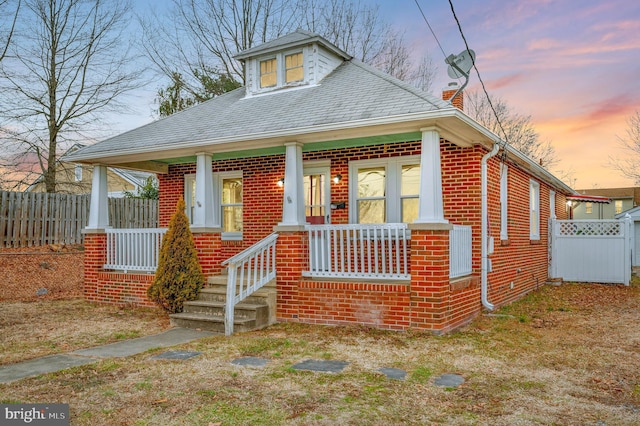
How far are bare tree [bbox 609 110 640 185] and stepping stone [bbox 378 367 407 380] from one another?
2918 cm

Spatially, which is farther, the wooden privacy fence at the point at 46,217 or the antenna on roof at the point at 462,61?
the wooden privacy fence at the point at 46,217

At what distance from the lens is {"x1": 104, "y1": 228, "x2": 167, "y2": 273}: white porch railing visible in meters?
10.4

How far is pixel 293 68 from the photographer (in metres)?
11.2

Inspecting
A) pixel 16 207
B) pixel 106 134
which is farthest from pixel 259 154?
pixel 106 134

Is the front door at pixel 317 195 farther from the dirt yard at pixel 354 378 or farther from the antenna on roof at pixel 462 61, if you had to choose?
the antenna on roof at pixel 462 61

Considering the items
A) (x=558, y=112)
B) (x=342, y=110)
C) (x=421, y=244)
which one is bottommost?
(x=421, y=244)

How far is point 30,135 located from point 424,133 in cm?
1656

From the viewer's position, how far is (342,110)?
8406 millimetres

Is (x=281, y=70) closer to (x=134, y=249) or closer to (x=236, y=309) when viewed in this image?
(x=134, y=249)

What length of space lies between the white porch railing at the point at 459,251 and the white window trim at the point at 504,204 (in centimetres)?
180

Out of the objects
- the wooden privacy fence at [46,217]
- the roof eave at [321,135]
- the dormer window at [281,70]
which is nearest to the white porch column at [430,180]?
the roof eave at [321,135]

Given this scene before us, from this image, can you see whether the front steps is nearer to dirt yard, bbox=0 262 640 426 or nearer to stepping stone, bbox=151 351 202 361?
dirt yard, bbox=0 262 640 426

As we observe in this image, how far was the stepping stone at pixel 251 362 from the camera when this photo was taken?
5.79 m

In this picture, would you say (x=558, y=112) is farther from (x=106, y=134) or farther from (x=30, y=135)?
(x=30, y=135)
